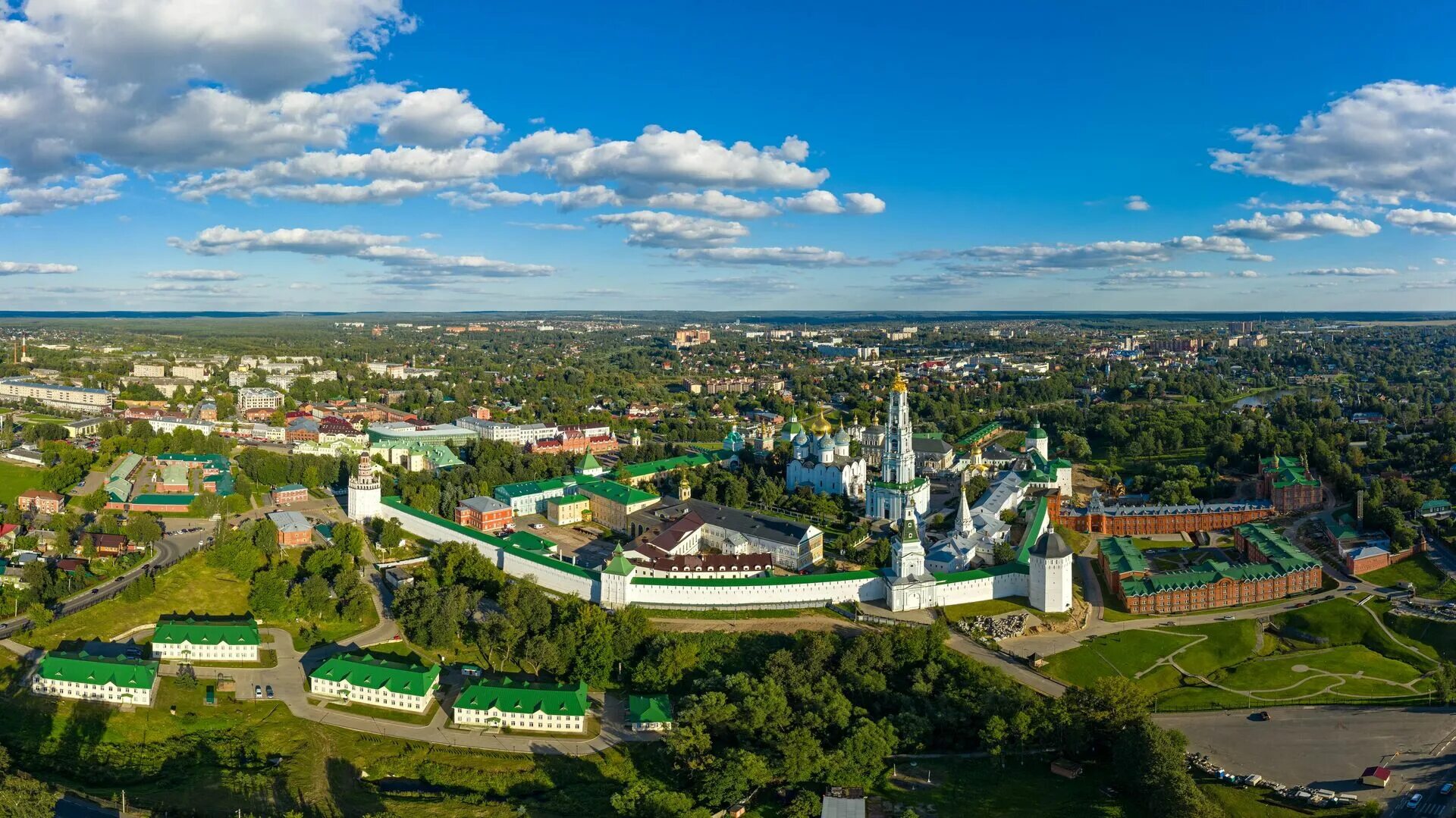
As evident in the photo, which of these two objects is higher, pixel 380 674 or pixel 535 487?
pixel 535 487

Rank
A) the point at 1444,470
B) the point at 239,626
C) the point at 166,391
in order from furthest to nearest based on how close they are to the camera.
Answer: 1. the point at 166,391
2. the point at 1444,470
3. the point at 239,626

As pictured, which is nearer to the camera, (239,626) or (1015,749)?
(1015,749)

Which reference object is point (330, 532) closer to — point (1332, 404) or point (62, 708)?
point (62, 708)

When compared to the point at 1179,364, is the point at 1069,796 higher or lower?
lower

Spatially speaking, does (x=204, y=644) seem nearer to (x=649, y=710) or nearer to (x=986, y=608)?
(x=649, y=710)

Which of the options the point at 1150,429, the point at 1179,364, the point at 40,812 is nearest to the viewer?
the point at 40,812

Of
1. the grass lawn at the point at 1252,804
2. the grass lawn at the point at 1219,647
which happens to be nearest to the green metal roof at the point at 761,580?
the grass lawn at the point at 1219,647

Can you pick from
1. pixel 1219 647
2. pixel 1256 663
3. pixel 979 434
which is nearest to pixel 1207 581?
pixel 1219 647

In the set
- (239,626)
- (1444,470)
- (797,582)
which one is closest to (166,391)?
(239,626)
